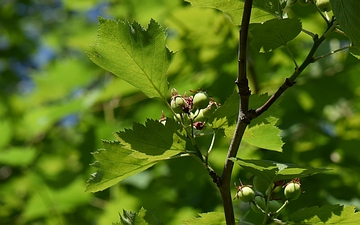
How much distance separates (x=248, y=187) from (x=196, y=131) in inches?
5.0

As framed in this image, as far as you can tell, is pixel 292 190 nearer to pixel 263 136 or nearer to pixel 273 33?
pixel 263 136

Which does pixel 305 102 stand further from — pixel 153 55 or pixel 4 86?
pixel 4 86

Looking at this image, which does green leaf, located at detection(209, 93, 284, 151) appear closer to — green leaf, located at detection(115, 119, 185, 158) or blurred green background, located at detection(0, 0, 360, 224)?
green leaf, located at detection(115, 119, 185, 158)

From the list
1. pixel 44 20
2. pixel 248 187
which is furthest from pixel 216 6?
pixel 44 20

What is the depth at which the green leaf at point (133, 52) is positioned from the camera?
86 centimetres

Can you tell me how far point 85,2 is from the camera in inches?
112

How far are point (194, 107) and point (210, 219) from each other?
0.18m

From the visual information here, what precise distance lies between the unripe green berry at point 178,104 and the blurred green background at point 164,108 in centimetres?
95

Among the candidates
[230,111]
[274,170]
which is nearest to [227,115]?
[230,111]

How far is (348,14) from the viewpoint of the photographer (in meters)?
0.72

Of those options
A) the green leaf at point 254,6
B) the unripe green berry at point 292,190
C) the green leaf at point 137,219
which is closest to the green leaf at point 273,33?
the green leaf at point 254,6

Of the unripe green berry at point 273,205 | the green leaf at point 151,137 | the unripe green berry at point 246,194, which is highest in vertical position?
the green leaf at point 151,137

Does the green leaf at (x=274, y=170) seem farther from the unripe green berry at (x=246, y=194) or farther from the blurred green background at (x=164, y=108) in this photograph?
the blurred green background at (x=164, y=108)

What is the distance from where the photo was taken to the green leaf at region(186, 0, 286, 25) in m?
0.84
